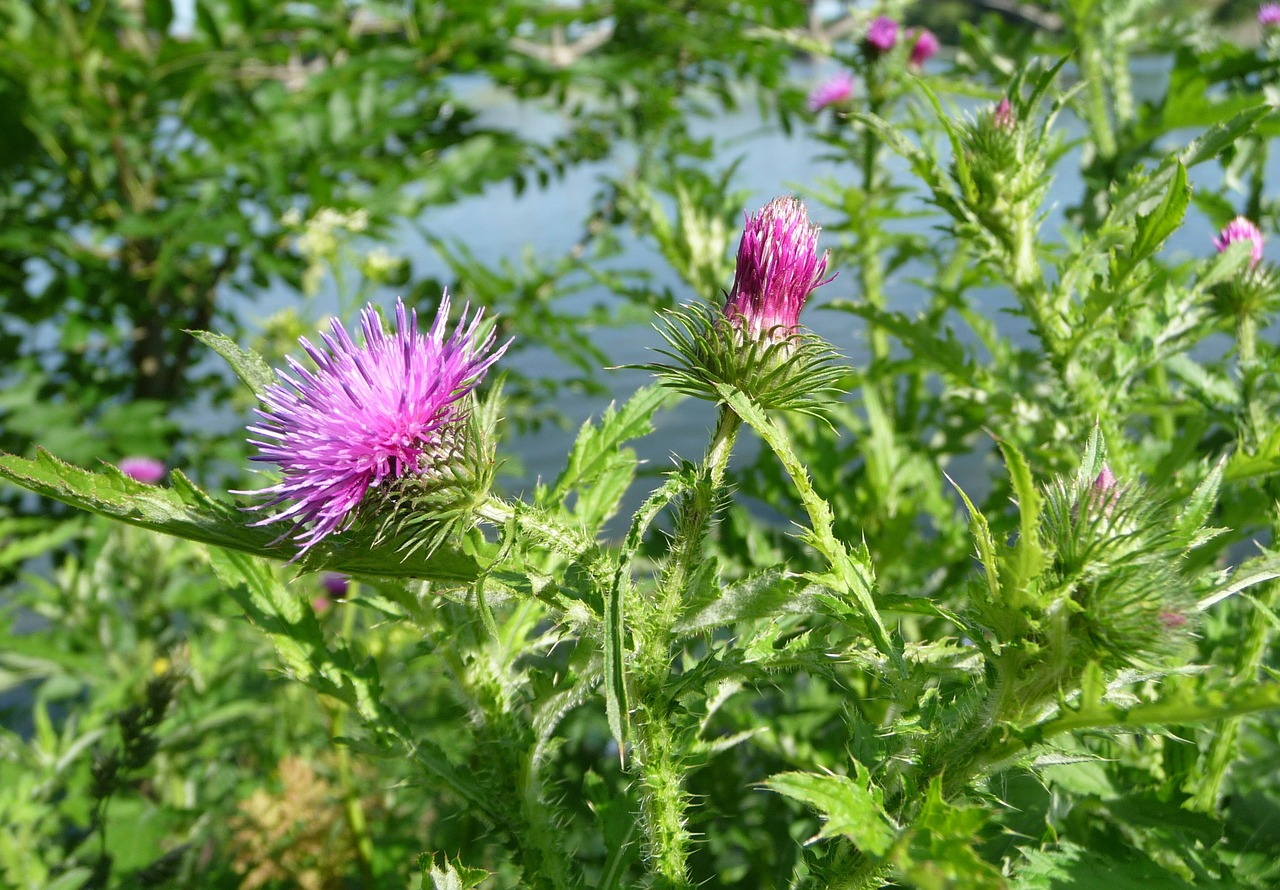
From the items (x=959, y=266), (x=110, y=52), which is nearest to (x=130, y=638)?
(x=110, y=52)

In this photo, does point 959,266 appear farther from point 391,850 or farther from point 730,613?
point 391,850

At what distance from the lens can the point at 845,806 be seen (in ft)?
2.71

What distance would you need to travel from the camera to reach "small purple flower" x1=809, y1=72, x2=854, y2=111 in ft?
12.9

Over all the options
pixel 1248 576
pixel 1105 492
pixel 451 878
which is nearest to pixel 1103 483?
pixel 1105 492

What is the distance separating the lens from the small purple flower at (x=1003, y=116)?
5.44 feet

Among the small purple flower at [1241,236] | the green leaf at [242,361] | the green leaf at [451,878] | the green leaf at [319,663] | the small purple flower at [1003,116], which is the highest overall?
the small purple flower at [1003,116]

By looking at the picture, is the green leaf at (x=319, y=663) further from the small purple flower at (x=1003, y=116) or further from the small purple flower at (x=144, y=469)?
the small purple flower at (x=144, y=469)

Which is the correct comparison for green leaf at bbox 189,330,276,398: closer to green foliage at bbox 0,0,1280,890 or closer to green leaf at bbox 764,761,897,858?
green foliage at bbox 0,0,1280,890

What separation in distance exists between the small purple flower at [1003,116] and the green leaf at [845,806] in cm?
130

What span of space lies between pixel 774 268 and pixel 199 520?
83cm

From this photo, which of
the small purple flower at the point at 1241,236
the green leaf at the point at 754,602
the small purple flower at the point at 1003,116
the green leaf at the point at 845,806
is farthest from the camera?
the small purple flower at the point at 1241,236

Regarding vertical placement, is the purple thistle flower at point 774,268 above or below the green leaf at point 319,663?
above

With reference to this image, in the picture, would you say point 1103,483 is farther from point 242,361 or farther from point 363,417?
point 242,361

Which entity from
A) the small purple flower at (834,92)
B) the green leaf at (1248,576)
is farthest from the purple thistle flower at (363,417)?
the small purple flower at (834,92)
